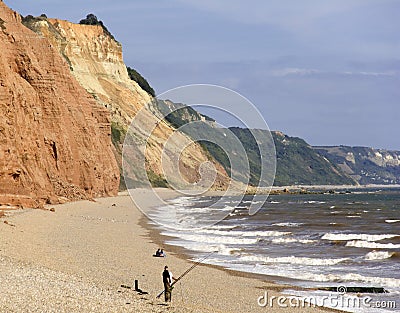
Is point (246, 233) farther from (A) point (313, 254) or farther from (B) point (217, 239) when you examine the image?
(A) point (313, 254)

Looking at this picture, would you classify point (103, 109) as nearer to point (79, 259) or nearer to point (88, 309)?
point (79, 259)

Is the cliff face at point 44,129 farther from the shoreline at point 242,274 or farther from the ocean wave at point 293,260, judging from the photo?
the ocean wave at point 293,260

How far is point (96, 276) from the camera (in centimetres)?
1580

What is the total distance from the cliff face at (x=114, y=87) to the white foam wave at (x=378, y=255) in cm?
6474

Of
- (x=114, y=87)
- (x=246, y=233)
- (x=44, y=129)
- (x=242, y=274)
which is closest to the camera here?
(x=242, y=274)

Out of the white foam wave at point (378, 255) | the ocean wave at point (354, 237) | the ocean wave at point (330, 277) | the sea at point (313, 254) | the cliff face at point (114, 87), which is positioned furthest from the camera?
the cliff face at point (114, 87)

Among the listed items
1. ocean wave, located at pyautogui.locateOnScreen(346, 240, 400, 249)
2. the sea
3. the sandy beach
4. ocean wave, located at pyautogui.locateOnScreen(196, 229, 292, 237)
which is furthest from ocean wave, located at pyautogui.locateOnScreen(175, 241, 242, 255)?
ocean wave, located at pyautogui.locateOnScreen(346, 240, 400, 249)

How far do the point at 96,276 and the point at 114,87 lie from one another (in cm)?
9157

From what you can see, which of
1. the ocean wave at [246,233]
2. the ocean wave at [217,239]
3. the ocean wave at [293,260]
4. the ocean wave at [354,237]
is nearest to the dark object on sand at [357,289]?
the ocean wave at [293,260]

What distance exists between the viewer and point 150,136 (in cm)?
10131

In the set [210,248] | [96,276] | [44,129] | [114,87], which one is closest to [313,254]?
[210,248]

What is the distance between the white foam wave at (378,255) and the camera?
23.4m

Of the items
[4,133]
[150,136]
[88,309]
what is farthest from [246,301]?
[150,136]

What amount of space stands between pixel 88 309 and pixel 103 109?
5556 centimetres
